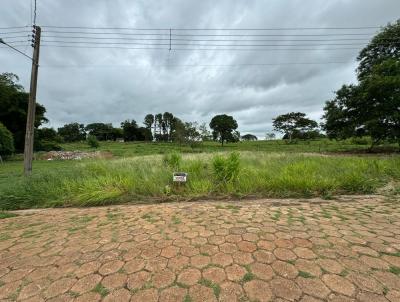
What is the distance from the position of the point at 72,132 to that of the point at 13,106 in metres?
53.9

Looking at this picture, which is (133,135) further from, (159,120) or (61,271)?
(61,271)

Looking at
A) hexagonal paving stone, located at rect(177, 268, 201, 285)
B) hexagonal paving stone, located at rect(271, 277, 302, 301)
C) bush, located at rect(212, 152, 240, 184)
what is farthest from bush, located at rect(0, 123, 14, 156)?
hexagonal paving stone, located at rect(271, 277, 302, 301)

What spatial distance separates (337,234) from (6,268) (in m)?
3.67

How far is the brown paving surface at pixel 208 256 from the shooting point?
5.34 feet

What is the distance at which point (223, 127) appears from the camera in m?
44.1

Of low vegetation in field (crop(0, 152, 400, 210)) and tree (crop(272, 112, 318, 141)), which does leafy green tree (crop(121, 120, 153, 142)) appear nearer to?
tree (crop(272, 112, 318, 141))

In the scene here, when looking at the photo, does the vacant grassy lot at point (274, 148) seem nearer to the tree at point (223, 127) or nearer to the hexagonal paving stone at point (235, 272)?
the tree at point (223, 127)

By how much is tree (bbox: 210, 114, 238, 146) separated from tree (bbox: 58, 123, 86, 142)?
162 ft

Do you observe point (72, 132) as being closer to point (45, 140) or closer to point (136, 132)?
point (136, 132)

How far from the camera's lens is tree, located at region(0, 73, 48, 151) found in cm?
2056

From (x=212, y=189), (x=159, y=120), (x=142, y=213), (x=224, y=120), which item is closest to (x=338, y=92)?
(x=212, y=189)

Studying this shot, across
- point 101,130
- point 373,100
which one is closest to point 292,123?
point 373,100

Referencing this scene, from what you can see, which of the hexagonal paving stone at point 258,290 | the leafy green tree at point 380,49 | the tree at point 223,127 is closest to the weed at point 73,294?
the hexagonal paving stone at point 258,290

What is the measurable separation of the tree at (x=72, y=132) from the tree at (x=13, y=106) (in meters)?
48.3
